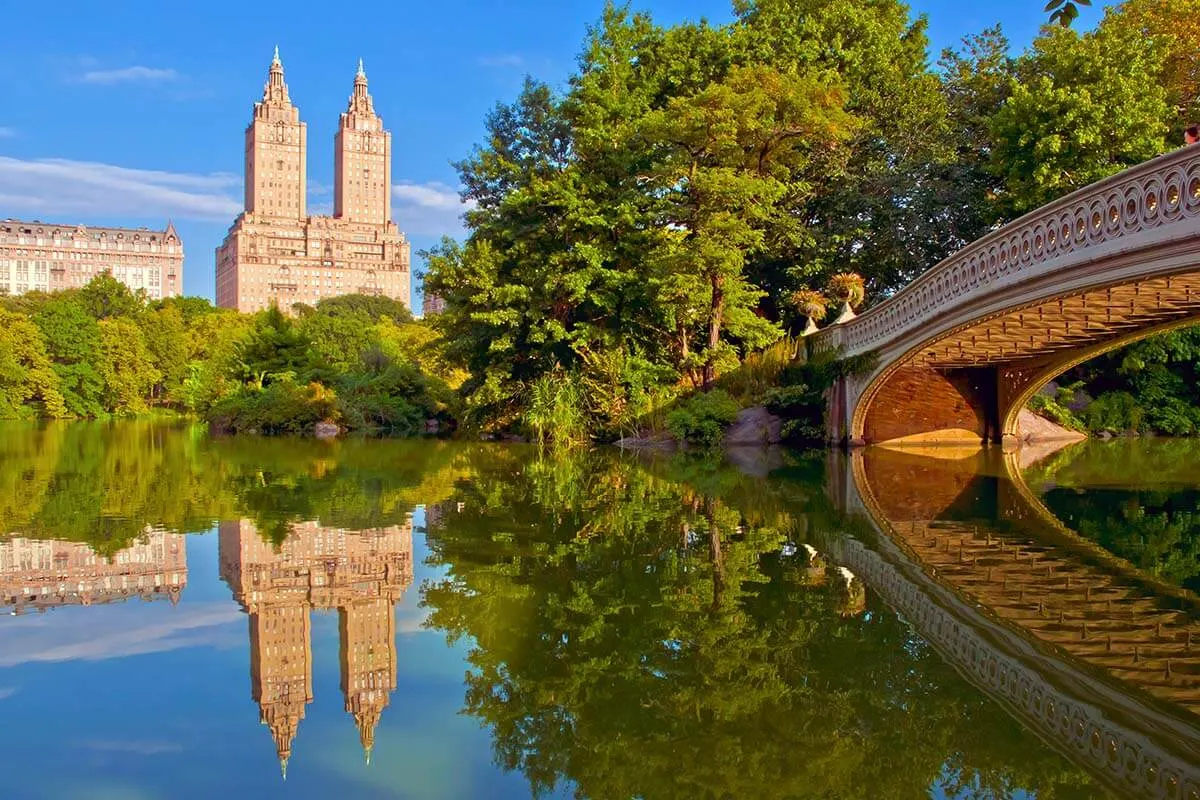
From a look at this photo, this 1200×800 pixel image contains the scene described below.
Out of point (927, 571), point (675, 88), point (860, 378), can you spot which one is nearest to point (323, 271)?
point (675, 88)

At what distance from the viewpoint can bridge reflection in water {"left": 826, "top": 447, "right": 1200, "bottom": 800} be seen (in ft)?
10.7

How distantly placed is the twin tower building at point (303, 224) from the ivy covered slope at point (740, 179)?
105 meters

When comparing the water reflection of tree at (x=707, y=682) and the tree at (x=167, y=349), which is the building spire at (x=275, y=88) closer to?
the tree at (x=167, y=349)

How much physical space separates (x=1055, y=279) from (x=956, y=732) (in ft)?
27.3

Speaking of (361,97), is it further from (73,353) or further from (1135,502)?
(1135,502)

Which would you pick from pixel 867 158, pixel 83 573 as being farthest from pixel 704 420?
pixel 83 573

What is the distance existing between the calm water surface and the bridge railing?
2613mm

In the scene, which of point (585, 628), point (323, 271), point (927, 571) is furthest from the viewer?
point (323, 271)

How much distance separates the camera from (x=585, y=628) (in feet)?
15.1

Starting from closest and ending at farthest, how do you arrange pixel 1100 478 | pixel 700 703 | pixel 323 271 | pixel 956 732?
pixel 956 732, pixel 700 703, pixel 1100 478, pixel 323 271

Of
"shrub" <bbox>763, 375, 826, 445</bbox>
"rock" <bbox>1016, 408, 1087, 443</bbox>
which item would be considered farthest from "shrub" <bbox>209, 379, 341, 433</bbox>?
"rock" <bbox>1016, 408, 1087, 443</bbox>

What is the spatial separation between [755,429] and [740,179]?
186 inches

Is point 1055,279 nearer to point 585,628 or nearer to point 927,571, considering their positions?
point 927,571

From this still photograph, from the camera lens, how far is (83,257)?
125 metres
